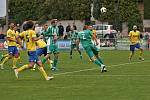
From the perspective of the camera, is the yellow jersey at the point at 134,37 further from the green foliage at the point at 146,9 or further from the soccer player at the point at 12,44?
the green foliage at the point at 146,9

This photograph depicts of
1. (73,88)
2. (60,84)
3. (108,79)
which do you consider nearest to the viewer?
(73,88)

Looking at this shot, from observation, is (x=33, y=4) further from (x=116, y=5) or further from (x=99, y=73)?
(x=99, y=73)

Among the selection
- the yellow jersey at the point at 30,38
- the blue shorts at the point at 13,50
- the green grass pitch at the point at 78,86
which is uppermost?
the yellow jersey at the point at 30,38

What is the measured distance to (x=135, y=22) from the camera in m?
83.6

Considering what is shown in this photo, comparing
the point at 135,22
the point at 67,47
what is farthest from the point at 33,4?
the point at 67,47

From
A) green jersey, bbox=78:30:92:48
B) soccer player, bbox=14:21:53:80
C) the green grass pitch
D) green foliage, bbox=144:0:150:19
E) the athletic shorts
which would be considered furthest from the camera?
green foliage, bbox=144:0:150:19

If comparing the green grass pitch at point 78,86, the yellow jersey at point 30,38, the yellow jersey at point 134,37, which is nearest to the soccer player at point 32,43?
the yellow jersey at point 30,38

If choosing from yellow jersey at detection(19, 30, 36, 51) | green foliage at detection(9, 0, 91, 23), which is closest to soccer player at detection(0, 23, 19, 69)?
yellow jersey at detection(19, 30, 36, 51)

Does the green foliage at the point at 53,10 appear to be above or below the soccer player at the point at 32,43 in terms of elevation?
above

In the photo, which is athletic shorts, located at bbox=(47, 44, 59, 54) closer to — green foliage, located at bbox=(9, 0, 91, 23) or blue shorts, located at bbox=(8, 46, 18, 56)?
blue shorts, located at bbox=(8, 46, 18, 56)

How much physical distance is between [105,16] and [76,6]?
468 centimetres

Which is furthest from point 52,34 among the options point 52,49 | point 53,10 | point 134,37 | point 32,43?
point 53,10

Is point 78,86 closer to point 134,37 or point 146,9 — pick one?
point 134,37

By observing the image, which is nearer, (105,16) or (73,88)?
(73,88)
